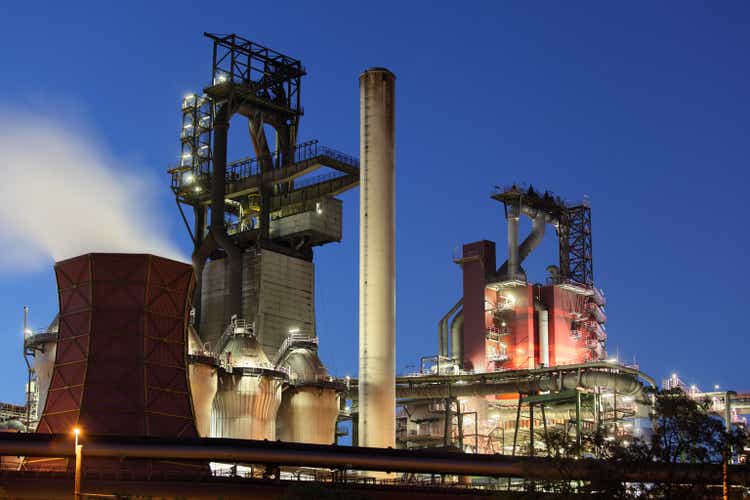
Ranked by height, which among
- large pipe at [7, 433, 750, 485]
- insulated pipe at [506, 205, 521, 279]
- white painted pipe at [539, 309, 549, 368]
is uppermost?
insulated pipe at [506, 205, 521, 279]

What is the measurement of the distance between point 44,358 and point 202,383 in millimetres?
10995

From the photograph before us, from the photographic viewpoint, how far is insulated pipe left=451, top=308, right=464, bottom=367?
112 metres

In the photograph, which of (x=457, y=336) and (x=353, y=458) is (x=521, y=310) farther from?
(x=353, y=458)

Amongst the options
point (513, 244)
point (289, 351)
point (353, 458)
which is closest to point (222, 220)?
point (289, 351)

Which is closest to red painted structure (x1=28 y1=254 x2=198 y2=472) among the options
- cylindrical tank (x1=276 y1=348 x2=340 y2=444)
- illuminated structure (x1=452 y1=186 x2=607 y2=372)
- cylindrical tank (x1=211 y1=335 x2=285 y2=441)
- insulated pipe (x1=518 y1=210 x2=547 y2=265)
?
cylindrical tank (x1=211 y1=335 x2=285 y2=441)

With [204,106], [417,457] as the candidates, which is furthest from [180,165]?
[417,457]

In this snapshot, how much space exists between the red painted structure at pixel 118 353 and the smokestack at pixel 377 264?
57.5ft

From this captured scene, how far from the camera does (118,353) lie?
215ft

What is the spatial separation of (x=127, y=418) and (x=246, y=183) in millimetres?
45855

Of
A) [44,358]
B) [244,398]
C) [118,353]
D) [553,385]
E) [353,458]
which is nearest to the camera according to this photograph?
[353,458]

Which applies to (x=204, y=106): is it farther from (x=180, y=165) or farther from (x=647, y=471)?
(x=647, y=471)

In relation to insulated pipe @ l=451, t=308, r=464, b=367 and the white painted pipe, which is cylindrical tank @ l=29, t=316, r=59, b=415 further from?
the white painted pipe

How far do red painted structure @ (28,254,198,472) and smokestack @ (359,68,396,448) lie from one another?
17529mm

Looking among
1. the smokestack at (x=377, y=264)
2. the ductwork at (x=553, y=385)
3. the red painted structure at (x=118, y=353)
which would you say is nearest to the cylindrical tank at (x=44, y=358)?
the red painted structure at (x=118, y=353)
